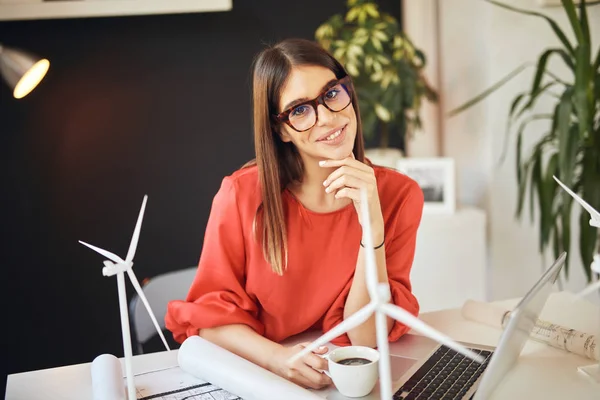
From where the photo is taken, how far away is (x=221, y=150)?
3.22 meters

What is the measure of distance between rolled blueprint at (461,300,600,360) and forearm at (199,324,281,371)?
532 millimetres

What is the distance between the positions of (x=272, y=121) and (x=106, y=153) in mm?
1634

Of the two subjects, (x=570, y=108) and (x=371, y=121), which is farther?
(x=371, y=121)

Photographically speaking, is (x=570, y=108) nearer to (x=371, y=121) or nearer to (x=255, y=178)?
(x=371, y=121)

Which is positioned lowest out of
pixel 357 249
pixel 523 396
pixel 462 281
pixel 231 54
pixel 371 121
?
pixel 462 281

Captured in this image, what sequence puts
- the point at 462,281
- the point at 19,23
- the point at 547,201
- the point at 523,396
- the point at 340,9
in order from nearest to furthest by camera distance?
1. the point at 523,396
2. the point at 547,201
3. the point at 19,23
4. the point at 462,281
5. the point at 340,9

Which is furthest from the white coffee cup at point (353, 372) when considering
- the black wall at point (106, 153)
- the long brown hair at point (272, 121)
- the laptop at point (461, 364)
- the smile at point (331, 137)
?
the black wall at point (106, 153)

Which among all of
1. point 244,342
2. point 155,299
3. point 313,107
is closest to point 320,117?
point 313,107

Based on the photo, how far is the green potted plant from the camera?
2982 mm

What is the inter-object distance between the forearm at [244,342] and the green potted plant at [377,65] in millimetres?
1680

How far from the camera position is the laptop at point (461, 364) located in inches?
41.4

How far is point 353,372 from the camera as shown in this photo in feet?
3.86

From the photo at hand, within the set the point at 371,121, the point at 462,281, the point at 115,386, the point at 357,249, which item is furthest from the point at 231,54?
the point at 115,386

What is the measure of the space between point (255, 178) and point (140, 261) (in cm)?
160
